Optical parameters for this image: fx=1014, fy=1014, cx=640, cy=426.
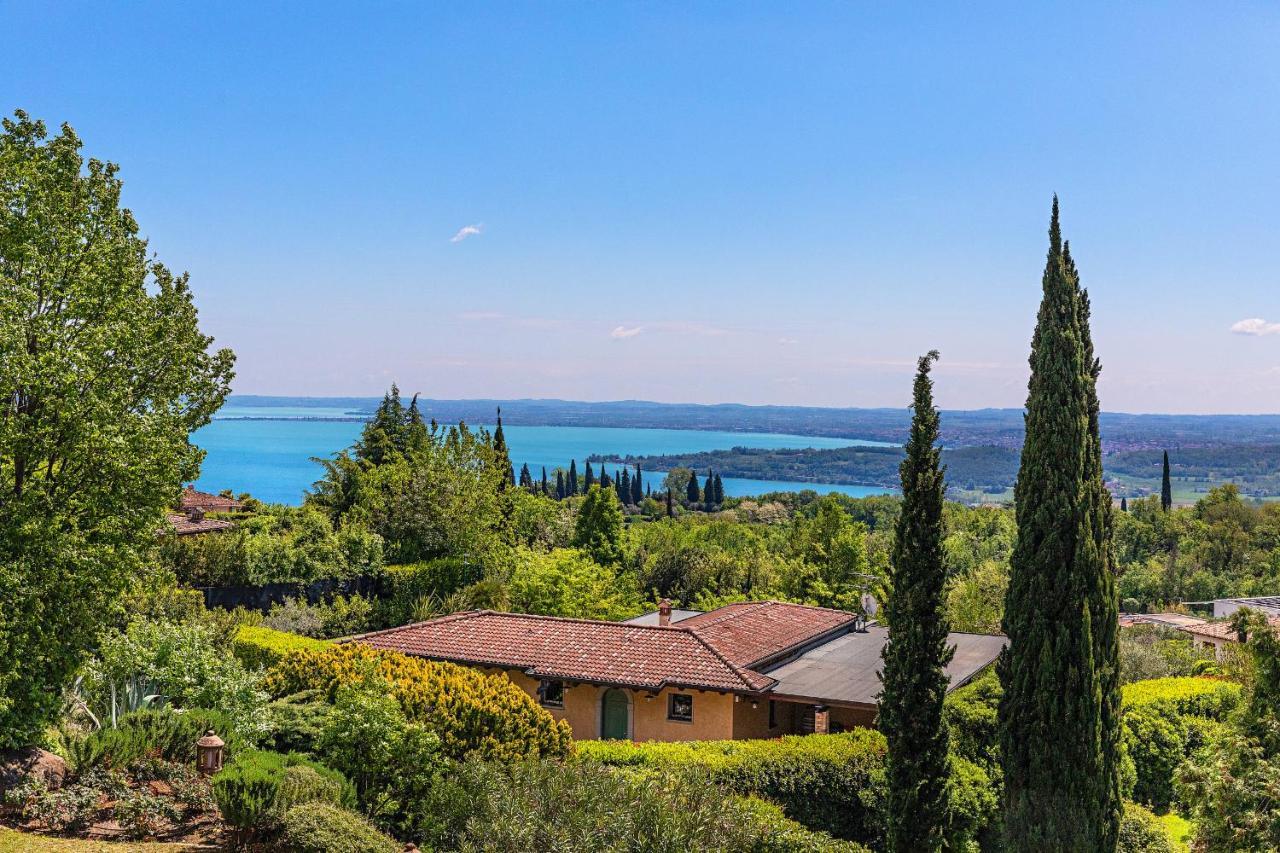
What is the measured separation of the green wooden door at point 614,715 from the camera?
20.6m

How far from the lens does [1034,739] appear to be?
15.2 m

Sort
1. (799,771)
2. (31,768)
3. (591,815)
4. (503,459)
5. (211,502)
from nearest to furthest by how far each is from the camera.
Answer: (591,815), (31,768), (799,771), (503,459), (211,502)

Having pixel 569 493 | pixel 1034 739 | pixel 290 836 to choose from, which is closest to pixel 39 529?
pixel 290 836

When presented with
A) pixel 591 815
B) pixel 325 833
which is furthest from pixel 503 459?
pixel 591 815

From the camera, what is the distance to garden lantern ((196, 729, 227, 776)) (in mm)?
12719

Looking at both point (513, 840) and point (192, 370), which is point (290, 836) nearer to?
point (513, 840)

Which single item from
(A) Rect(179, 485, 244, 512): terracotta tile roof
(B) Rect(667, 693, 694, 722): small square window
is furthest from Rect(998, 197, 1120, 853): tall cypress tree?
(A) Rect(179, 485, 244, 512): terracotta tile roof

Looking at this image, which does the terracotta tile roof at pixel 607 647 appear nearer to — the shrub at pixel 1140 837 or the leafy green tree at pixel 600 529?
the shrub at pixel 1140 837

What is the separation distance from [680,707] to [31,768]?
1152 cm

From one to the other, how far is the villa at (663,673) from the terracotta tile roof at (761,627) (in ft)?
0.20

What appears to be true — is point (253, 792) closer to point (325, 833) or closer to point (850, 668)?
point (325, 833)

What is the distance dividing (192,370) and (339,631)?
50.1 ft

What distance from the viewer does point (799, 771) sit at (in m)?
16.2

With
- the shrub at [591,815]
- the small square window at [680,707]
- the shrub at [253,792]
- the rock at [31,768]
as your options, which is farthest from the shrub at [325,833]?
the small square window at [680,707]
